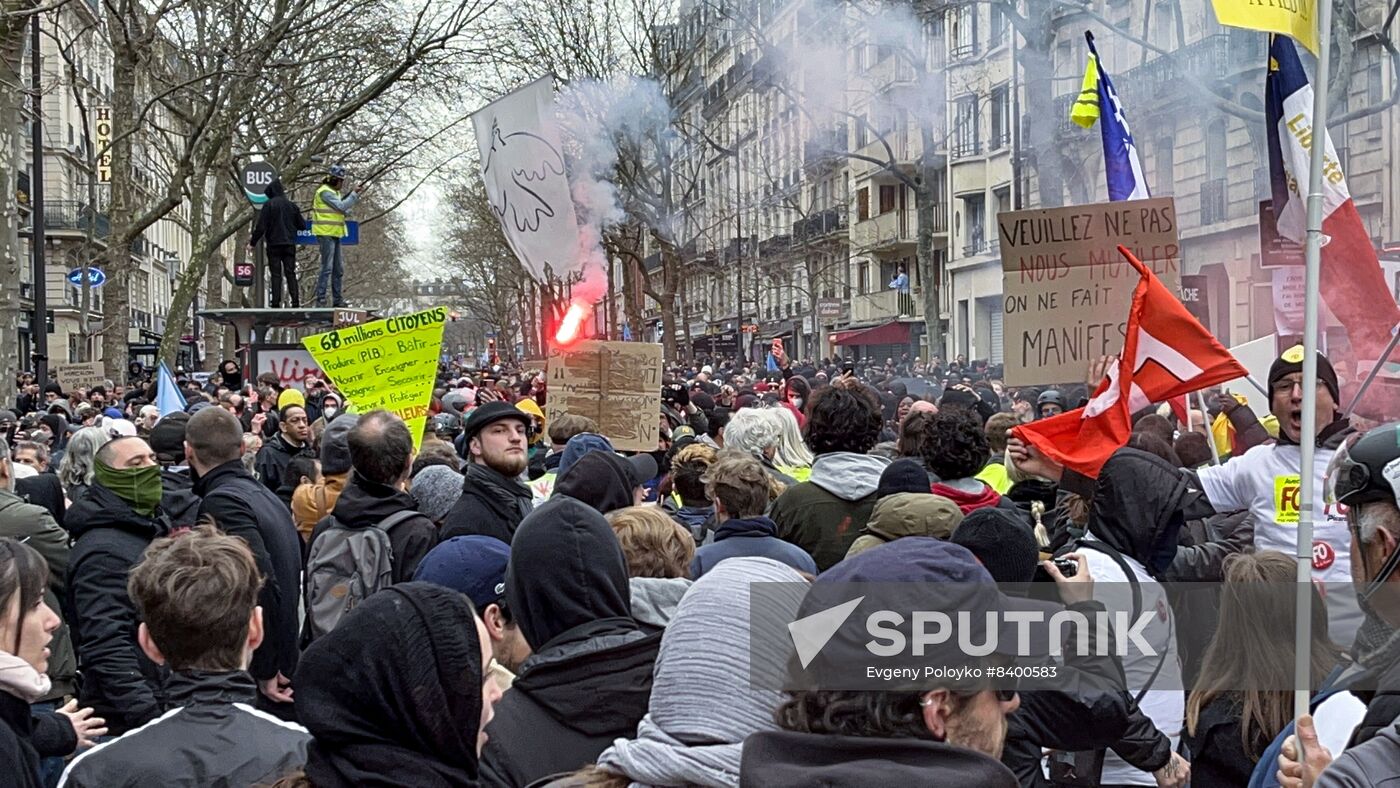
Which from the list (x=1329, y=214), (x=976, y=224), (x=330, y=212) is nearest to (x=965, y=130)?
(x=976, y=224)

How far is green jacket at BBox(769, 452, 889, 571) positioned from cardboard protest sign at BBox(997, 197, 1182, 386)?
5.72 feet

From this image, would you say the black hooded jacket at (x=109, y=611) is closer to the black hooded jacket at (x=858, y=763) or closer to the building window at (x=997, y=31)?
the black hooded jacket at (x=858, y=763)

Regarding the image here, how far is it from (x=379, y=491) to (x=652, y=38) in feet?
113

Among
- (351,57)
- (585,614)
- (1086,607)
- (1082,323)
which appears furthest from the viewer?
(351,57)

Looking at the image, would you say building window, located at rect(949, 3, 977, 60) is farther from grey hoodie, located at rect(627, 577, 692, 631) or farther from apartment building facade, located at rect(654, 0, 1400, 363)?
grey hoodie, located at rect(627, 577, 692, 631)

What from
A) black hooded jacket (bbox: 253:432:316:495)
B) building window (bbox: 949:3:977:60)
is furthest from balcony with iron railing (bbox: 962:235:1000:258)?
black hooded jacket (bbox: 253:432:316:495)

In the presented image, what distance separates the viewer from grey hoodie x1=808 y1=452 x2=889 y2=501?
5.78 meters

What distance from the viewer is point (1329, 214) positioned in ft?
22.8

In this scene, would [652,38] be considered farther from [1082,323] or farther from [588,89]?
[1082,323]

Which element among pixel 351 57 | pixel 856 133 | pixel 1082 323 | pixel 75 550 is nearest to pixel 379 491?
pixel 75 550

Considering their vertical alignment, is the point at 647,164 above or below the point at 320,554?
above

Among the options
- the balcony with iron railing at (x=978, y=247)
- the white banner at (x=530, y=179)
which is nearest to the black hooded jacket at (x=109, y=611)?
the white banner at (x=530, y=179)

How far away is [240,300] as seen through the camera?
44312 millimetres

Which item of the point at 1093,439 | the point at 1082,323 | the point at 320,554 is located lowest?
the point at 320,554
